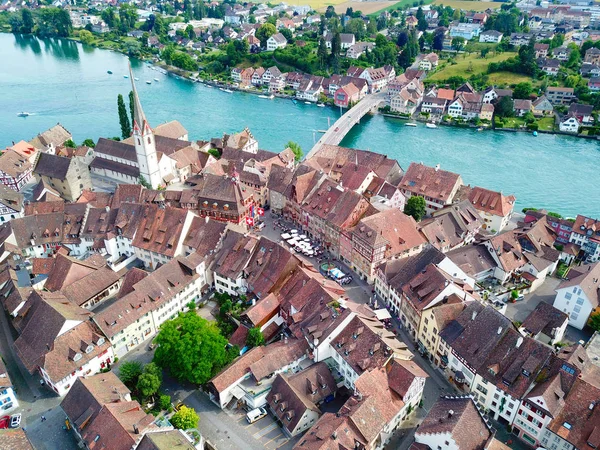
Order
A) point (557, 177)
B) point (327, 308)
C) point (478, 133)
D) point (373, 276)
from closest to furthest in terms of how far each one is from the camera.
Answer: point (327, 308) < point (373, 276) < point (557, 177) < point (478, 133)

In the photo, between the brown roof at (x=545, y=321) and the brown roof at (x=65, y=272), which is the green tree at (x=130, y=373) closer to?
the brown roof at (x=65, y=272)

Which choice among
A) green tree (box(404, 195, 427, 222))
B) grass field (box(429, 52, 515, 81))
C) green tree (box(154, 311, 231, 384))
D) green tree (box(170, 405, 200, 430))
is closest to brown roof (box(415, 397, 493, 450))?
green tree (box(170, 405, 200, 430))

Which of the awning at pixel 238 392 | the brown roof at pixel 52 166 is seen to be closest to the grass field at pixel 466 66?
the brown roof at pixel 52 166

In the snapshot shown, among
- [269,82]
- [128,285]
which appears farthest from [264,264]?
[269,82]

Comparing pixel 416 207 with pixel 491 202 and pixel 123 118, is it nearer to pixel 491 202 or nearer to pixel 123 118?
pixel 491 202

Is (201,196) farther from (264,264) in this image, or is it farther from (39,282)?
(39,282)

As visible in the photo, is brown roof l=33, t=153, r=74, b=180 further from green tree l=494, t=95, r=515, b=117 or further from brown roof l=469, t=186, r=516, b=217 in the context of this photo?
green tree l=494, t=95, r=515, b=117

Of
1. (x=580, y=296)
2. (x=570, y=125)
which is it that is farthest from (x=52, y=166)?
(x=570, y=125)
